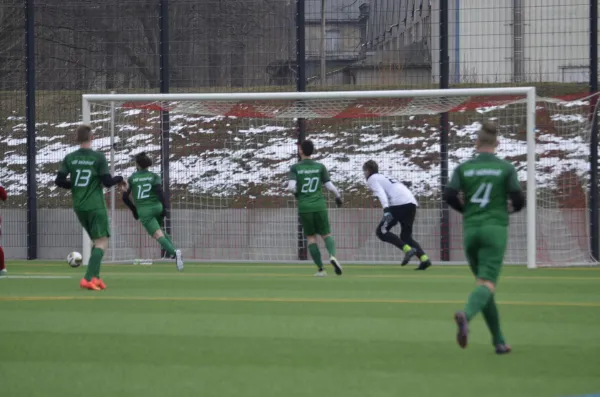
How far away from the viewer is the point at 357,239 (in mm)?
18641

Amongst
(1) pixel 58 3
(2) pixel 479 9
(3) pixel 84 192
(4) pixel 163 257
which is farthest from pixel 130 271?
(2) pixel 479 9

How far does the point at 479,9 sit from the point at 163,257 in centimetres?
749

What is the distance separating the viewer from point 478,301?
7047 mm

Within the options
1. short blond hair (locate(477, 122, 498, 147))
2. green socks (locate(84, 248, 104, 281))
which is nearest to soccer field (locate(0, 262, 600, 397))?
green socks (locate(84, 248, 104, 281))

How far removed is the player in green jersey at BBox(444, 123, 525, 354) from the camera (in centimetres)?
729

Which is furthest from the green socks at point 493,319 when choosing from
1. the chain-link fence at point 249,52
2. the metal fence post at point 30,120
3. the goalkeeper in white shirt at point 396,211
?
the metal fence post at point 30,120

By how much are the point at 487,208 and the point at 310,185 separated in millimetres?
7040

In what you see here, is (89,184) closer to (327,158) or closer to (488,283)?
(488,283)

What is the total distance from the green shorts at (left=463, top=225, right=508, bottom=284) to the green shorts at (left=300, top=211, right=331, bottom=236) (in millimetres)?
6985

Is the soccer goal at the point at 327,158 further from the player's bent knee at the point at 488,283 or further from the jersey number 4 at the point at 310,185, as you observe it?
the player's bent knee at the point at 488,283

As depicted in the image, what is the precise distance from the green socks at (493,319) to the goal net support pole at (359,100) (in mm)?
8997

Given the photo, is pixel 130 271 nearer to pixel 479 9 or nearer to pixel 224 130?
pixel 224 130

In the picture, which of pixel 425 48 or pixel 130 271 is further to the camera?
pixel 425 48

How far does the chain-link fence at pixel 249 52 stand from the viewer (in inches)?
709
